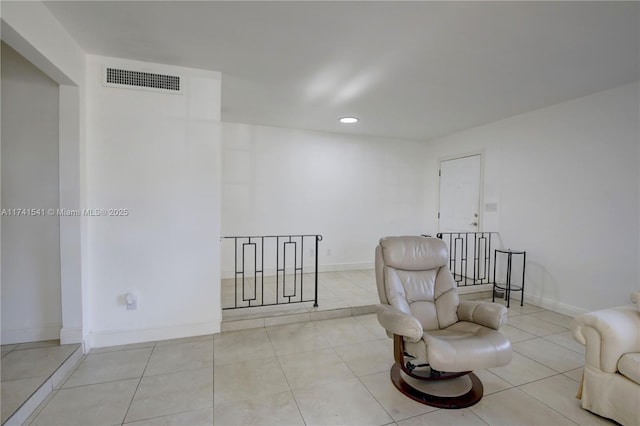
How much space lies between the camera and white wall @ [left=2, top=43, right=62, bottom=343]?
7.99 ft

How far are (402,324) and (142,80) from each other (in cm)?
294

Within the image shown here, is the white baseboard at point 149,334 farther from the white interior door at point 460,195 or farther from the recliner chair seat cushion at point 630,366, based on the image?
the white interior door at point 460,195

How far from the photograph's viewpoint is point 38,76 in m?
2.47

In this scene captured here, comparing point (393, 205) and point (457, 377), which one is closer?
point (457, 377)

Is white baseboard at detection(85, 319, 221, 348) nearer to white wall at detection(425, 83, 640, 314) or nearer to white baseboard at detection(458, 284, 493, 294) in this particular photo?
white baseboard at detection(458, 284, 493, 294)

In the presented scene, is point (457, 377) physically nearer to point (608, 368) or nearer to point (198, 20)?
point (608, 368)

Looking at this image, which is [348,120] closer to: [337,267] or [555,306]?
[337,267]

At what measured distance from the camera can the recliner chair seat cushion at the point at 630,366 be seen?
1.66 m

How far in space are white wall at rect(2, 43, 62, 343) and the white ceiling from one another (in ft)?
2.01

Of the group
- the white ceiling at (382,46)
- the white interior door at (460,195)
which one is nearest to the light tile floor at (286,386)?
the white interior door at (460,195)

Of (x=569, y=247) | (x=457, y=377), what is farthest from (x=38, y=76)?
(x=569, y=247)

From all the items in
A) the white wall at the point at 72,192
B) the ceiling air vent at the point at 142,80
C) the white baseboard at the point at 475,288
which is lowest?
the white baseboard at the point at 475,288

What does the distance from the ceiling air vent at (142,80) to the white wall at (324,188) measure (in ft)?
5.93

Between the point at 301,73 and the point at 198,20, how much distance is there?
1.03m
